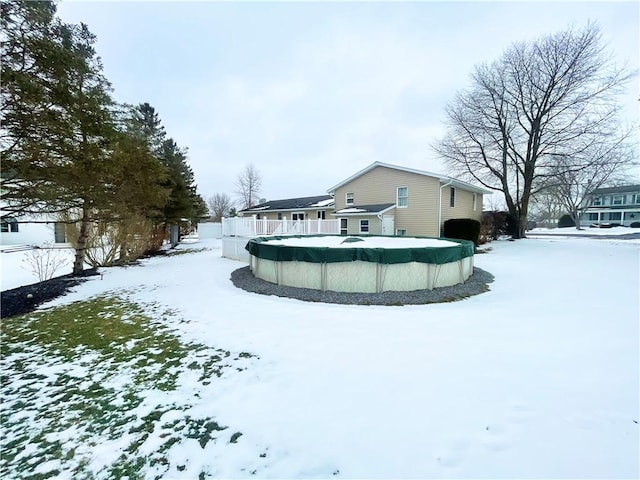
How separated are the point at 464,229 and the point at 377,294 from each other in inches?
439

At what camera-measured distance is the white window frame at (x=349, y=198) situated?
1891 cm

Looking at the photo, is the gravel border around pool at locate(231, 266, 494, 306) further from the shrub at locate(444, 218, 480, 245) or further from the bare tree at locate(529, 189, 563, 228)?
the bare tree at locate(529, 189, 563, 228)

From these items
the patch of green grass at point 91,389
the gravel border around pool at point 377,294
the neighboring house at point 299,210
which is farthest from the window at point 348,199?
the patch of green grass at point 91,389

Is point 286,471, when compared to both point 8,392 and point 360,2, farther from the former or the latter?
point 360,2

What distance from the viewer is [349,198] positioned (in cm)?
1909

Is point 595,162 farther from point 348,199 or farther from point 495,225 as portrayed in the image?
Result: point 348,199

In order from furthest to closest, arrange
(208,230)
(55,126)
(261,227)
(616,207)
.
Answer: (616,207), (208,230), (261,227), (55,126)

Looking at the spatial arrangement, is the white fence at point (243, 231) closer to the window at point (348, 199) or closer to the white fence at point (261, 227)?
the white fence at point (261, 227)

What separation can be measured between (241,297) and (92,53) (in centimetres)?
882

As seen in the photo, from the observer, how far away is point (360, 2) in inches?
368

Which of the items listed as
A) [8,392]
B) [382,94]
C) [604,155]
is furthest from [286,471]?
[604,155]

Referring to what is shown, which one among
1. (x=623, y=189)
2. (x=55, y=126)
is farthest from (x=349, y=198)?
(x=623, y=189)

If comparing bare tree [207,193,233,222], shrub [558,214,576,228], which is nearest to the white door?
shrub [558,214,576,228]

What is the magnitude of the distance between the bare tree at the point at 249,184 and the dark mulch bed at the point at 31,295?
33.8m
